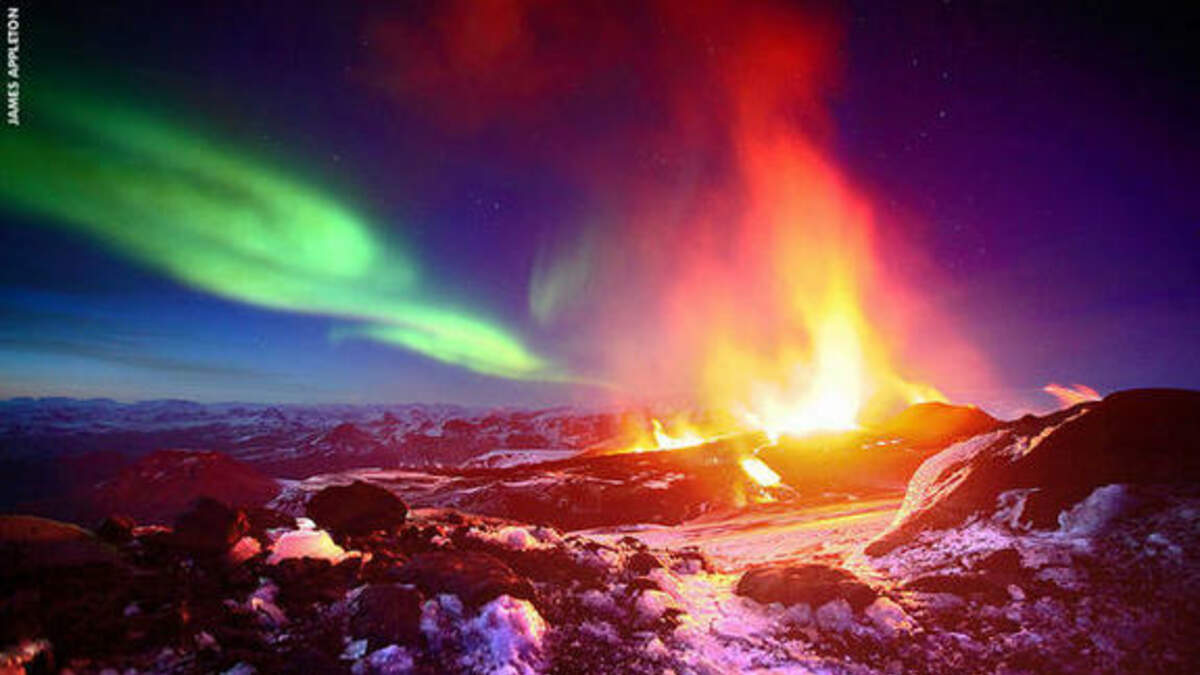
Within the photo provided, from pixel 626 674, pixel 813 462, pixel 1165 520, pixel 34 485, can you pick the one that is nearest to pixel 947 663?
pixel 626 674

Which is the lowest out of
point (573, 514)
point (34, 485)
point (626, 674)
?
point (34, 485)

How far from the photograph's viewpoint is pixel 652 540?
36188 mm

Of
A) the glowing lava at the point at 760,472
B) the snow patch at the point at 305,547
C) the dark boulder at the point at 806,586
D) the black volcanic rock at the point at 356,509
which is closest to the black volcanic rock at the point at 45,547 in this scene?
the snow patch at the point at 305,547

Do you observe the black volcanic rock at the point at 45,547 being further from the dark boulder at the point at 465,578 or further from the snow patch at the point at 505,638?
the snow patch at the point at 505,638

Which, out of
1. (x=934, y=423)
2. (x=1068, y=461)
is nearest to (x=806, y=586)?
(x=1068, y=461)

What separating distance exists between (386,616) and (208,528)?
4.82 meters

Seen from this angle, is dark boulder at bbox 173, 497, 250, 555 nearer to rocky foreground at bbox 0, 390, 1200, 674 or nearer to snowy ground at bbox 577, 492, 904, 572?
rocky foreground at bbox 0, 390, 1200, 674

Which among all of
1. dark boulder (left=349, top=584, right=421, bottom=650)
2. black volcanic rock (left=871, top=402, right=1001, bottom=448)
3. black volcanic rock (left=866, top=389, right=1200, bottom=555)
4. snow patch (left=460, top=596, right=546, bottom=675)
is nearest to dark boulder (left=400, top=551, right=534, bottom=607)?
snow patch (left=460, top=596, right=546, bottom=675)

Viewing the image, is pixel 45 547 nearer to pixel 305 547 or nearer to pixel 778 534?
pixel 305 547

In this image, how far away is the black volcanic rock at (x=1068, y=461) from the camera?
496 inches

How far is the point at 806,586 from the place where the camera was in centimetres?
1102

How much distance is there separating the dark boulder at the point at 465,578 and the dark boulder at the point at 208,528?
3640mm

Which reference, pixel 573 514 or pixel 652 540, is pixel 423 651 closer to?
pixel 652 540

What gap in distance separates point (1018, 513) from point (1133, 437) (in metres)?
3.89
